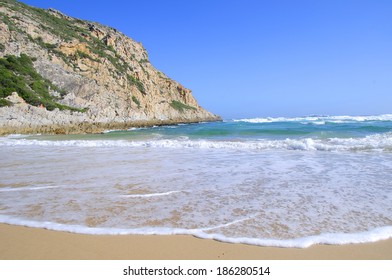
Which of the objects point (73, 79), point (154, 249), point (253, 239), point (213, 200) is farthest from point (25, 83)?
point (253, 239)

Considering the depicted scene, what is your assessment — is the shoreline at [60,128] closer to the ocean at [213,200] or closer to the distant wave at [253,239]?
the ocean at [213,200]

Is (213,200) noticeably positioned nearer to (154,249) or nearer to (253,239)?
(253,239)

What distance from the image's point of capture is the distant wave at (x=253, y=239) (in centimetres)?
321

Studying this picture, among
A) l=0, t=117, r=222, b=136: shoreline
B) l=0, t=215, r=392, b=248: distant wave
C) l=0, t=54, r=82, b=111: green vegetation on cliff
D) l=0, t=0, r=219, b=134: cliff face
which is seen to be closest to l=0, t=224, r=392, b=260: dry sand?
l=0, t=215, r=392, b=248: distant wave

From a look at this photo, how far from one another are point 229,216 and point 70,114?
3231 centimetres

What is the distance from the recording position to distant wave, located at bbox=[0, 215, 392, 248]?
10.5ft

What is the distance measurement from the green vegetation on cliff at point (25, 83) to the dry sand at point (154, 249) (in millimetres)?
28512

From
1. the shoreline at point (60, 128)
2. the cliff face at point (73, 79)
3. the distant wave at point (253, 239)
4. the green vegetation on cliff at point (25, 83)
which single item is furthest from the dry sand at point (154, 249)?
the green vegetation on cliff at point (25, 83)

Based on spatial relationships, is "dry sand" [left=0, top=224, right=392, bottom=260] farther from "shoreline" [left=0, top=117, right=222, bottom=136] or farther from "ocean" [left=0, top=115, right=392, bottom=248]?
"shoreline" [left=0, top=117, right=222, bottom=136]

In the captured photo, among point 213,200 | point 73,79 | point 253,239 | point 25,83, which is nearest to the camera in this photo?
point 253,239

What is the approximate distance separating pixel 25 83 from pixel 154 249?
35.9 m

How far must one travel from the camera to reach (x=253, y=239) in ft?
10.8
